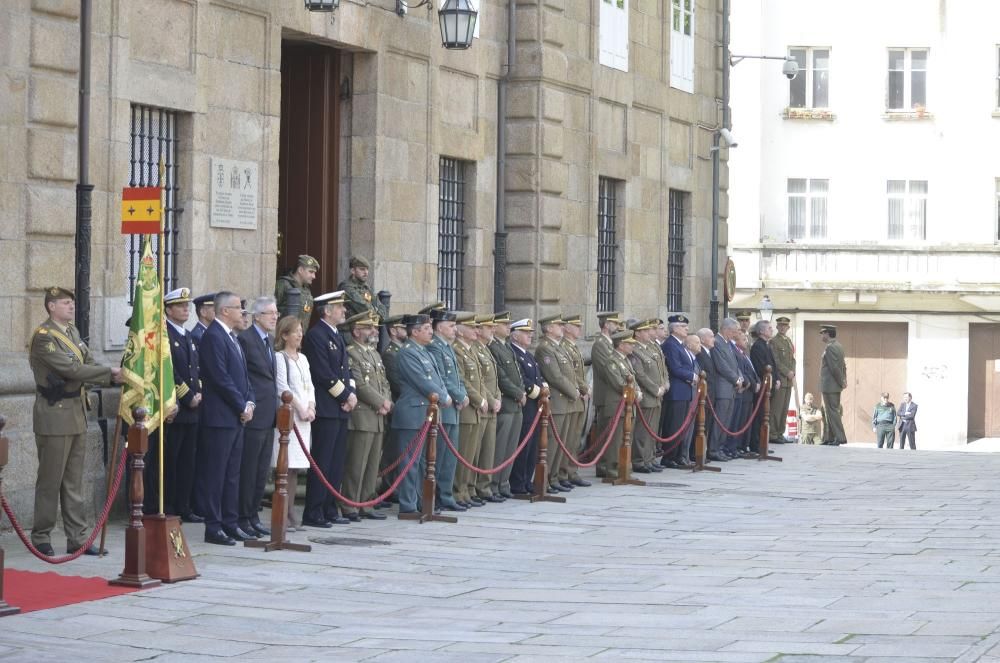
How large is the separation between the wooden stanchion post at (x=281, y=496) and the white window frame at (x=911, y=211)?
32.4 meters

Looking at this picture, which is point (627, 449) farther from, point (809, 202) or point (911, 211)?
point (911, 211)

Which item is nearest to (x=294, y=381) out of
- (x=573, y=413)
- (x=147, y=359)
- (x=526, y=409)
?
(x=147, y=359)

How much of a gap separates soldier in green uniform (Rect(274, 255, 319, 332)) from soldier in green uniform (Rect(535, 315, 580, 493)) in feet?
8.59

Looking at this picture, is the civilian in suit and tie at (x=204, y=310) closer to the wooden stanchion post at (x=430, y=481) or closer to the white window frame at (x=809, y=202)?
the wooden stanchion post at (x=430, y=481)

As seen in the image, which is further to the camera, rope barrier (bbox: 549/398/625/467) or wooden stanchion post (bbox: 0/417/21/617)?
rope barrier (bbox: 549/398/625/467)

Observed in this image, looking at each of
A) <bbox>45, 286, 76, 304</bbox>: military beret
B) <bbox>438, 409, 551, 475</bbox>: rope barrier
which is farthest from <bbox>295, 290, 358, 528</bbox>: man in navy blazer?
<bbox>45, 286, 76, 304</bbox>: military beret

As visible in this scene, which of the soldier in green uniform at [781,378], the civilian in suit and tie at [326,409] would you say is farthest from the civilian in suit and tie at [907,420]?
the civilian in suit and tie at [326,409]

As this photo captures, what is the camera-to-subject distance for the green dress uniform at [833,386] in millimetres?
28734

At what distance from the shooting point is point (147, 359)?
12844 mm

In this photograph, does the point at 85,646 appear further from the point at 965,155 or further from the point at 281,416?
the point at 965,155

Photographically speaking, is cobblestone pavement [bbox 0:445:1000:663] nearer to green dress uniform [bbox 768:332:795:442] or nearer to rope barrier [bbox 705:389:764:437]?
rope barrier [bbox 705:389:764:437]

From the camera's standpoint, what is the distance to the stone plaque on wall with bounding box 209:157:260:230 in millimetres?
16922

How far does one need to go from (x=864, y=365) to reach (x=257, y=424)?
103 ft

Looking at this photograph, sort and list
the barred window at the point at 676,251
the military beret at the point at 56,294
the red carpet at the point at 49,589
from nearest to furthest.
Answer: the red carpet at the point at 49,589 < the military beret at the point at 56,294 < the barred window at the point at 676,251
